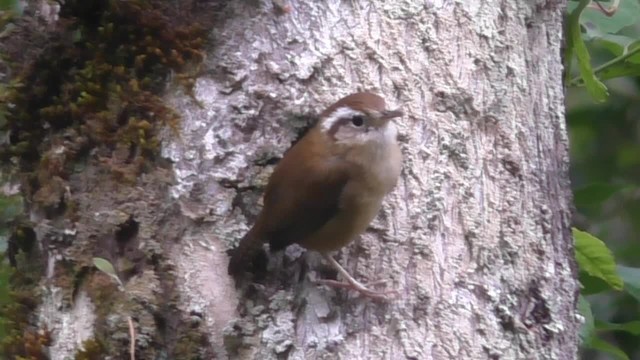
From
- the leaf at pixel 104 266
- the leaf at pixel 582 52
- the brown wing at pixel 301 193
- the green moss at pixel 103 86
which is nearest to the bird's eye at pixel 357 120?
the brown wing at pixel 301 193

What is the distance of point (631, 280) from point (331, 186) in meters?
1.16

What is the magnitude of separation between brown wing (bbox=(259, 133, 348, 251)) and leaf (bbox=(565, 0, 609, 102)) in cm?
102

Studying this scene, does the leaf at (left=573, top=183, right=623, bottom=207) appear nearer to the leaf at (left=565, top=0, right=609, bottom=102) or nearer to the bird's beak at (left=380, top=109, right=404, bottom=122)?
the leaf at (left=565, top=0, right=609, bottom=102)

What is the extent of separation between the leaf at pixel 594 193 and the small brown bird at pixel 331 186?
1.06 meters

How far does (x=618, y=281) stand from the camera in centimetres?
304

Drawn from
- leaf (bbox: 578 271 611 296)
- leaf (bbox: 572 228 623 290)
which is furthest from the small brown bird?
leaf (bbox: 578 271 611 296)

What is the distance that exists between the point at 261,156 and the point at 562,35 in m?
1.16

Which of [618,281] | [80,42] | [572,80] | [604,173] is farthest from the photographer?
[604,173]

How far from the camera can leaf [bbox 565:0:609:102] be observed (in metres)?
3.22

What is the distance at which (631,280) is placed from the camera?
3193 millimetres

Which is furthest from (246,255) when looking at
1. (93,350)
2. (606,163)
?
(606,163)

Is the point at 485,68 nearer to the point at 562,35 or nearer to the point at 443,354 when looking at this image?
the point at 562,35

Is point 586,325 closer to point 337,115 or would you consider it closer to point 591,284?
point 591,284

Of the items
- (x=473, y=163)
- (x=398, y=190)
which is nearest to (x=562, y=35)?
(x=473, y=163)
